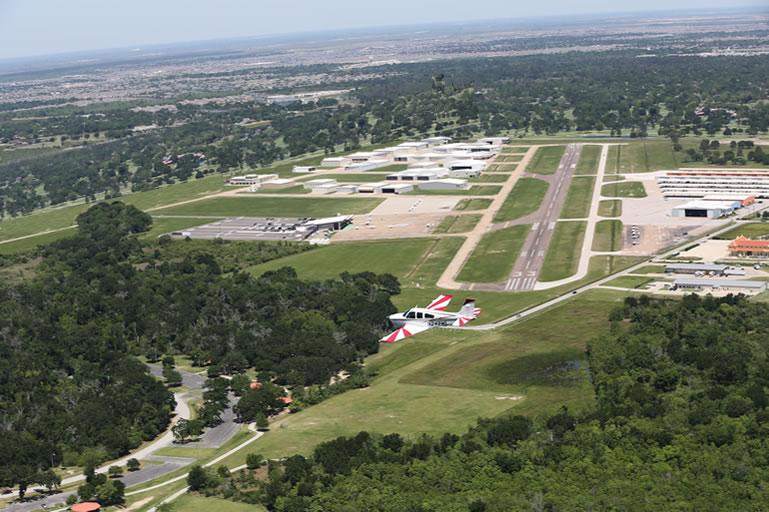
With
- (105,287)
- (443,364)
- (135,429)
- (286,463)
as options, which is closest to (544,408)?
(443,364)

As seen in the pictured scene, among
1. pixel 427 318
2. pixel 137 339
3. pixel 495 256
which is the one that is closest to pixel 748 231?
pixel 495 256

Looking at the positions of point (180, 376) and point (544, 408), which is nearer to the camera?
point (544, 408)

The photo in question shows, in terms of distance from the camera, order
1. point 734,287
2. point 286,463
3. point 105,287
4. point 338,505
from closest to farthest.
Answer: point 338,505
point 286,463
point 734,287
point 105,287

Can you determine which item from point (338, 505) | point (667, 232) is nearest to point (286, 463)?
point (338, 505)

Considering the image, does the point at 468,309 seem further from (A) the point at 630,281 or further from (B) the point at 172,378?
(B) the point at 172,378

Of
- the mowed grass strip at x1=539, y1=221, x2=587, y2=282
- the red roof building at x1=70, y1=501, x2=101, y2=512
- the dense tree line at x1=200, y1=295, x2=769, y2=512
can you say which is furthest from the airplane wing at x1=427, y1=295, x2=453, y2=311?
the red roof building at x1=70, y1=501, x2=101, y2=512

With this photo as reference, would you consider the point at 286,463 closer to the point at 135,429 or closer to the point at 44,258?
the point at 135,429

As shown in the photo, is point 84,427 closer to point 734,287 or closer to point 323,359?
point 323,359

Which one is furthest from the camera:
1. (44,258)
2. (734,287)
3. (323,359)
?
(44,258)
